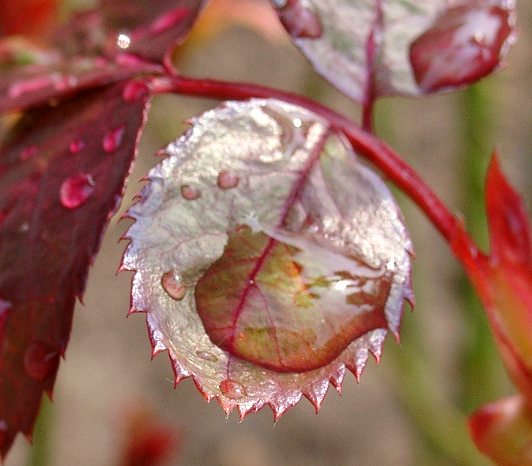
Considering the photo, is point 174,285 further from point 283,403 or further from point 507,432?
point 507,432

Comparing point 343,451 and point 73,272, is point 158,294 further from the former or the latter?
point 343,451

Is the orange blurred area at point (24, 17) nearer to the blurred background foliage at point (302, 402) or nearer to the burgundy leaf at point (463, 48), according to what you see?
the burgundy leaf at point (463, 48)

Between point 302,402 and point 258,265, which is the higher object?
point 258,265

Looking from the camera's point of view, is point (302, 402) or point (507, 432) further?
point (302, 402)

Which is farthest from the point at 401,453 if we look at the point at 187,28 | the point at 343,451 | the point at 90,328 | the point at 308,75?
the point at 187,28

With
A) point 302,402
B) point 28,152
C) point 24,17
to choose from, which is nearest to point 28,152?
point 28,152

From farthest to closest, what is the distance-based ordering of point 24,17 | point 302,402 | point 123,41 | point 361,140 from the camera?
point 302,402
point 24,17
point 123,41
point 361,140

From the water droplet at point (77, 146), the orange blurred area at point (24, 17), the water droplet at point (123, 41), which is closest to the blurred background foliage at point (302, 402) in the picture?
the orange blurred area at point (24, 17)
